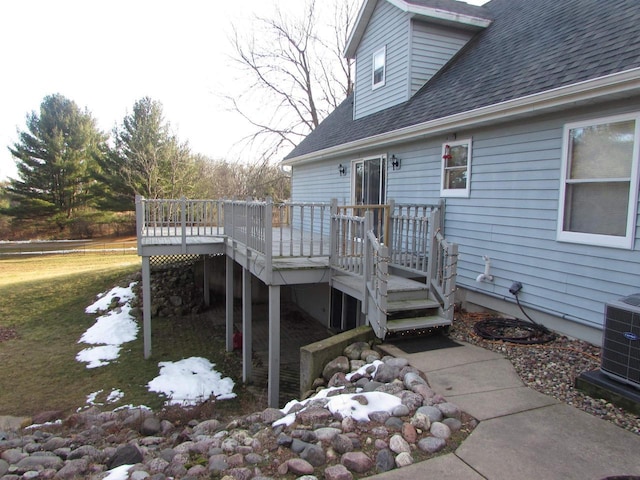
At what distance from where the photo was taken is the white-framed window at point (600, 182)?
3945mm

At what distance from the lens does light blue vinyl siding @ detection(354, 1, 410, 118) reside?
816 cm

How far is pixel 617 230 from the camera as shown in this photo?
409cm

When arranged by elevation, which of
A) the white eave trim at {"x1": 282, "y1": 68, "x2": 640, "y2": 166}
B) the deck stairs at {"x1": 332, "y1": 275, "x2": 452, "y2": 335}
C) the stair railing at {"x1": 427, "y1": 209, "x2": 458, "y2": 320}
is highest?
the white eave trim at {"x1": 282, "y1": 68, "x2": 640, "y2": 166}

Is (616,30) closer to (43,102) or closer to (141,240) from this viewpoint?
(141,240)

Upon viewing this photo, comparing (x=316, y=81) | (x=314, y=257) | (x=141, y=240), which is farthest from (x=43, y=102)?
(x=314, y=257)

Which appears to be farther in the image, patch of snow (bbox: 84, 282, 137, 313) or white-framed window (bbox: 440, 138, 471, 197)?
patch of snow (bbox: 84, 282, 137, 313)

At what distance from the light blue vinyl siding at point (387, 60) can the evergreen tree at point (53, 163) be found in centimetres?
2491

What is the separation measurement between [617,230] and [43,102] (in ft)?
111

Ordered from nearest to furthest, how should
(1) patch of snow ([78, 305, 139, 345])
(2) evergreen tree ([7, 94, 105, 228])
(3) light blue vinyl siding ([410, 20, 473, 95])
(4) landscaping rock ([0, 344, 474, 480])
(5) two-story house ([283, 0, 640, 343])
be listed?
(4) landscaping rock ([0, 344, 474, 480]) → (5) two-story house ([283, 0, 640, 343]) → (3) light blue vinyl siding ([410, 20, 473, 95]) → (1) patch of snow ([78, 305, 139, 345]) → (2) evergreen tree ([7, 94, 105, 228])

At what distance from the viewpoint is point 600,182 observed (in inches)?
166

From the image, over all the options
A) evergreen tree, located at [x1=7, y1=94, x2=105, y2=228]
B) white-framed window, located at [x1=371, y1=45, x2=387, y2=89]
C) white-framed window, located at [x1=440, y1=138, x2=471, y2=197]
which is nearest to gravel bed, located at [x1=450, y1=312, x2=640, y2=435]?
white-framed window, located at [x1=440, y1=138, x2=471, y2=197]

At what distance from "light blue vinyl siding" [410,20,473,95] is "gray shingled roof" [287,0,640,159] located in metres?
0.18

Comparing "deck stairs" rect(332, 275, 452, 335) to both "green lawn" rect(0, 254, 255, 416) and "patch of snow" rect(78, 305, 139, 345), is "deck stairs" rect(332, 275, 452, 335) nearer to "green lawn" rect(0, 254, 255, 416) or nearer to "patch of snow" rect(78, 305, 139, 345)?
"green lawn" rect(0, 254, 255, 416)

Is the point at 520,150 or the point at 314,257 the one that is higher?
the point at 520,150
